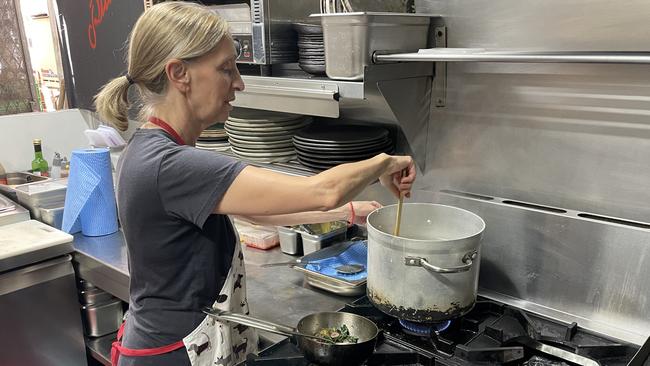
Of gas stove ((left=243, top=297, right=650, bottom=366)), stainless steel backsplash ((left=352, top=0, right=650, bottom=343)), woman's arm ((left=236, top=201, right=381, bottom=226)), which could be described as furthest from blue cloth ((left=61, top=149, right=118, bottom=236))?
stainless steel backsplash ((left=352, top=0, right=650, bottom=343))

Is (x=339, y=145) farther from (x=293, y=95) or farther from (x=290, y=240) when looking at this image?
(x=290, y=240)

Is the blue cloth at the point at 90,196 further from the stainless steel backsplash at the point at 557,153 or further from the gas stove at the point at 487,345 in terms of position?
the stainless steel backsplash at the point at 557,153

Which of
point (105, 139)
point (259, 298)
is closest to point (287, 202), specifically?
point (259, 298)

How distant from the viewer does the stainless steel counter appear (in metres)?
1.34

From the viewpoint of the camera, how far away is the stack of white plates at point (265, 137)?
1627mm

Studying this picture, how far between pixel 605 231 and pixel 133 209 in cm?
106

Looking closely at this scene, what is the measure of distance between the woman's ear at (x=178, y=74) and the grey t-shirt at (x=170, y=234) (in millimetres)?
100

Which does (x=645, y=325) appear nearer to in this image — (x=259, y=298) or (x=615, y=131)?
(x=615, y=131)

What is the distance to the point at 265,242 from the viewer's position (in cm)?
176

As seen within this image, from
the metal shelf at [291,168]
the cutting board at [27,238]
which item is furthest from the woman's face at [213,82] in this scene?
the cutting board at [27,238]

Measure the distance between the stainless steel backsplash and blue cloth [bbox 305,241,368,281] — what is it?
29cm

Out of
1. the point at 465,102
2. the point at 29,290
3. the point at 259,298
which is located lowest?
the point at 29,290

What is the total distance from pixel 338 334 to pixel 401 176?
39cm

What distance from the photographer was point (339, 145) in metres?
1.42
